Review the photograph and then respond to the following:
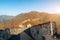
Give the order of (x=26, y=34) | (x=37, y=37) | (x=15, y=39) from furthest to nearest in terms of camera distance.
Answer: (x=15, y=39) < (x=26, y=34) < (x=37, y=37)

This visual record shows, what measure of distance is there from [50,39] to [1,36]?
37.1 ft

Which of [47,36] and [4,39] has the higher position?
[47,36]

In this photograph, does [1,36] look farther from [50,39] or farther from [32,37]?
[50,39]

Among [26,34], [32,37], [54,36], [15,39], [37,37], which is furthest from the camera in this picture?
[15,39]

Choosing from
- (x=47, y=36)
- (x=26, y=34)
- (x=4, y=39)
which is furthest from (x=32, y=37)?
(x=4, y=39)

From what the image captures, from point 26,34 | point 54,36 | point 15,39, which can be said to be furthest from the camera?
point 15,39

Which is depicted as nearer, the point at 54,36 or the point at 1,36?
the point at 54,36

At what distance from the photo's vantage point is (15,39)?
27672 mm

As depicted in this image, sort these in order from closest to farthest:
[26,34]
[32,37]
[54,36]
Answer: [54,36], [32,37], [26,34]

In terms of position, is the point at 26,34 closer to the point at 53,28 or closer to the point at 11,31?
the point at 11,31

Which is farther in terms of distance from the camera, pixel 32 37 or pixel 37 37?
pixel 32 37

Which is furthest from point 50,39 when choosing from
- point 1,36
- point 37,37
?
point 1,36

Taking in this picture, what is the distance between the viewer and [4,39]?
1114 inches

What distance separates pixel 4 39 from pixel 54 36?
37.8 ft
